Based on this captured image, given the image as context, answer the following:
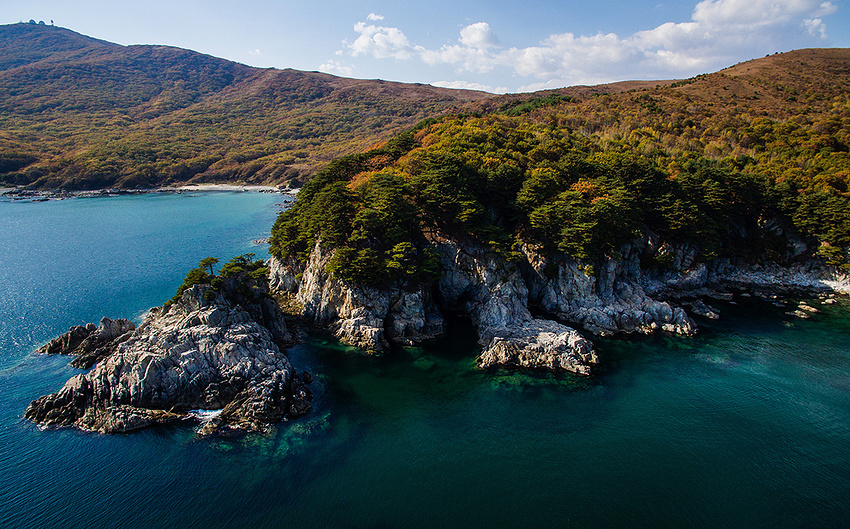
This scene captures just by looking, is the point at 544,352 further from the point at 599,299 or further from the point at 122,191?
the point at 122,191

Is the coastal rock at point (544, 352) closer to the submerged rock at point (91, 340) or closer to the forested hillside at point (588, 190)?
the forested hillside at point (588, 190)

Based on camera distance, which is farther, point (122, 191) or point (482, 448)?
point (122, 191)

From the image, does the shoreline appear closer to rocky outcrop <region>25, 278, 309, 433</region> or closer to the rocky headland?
the rocky headland

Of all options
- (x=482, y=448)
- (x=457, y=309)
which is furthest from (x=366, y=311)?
(x=482, y=448)

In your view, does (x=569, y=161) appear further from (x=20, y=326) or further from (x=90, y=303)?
(x=20, y=326)

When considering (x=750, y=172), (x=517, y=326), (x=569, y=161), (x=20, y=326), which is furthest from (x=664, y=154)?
(x=20, y=326)

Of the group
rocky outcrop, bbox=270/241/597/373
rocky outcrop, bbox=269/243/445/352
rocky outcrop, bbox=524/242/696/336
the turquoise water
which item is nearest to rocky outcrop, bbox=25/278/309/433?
the turquoise water
